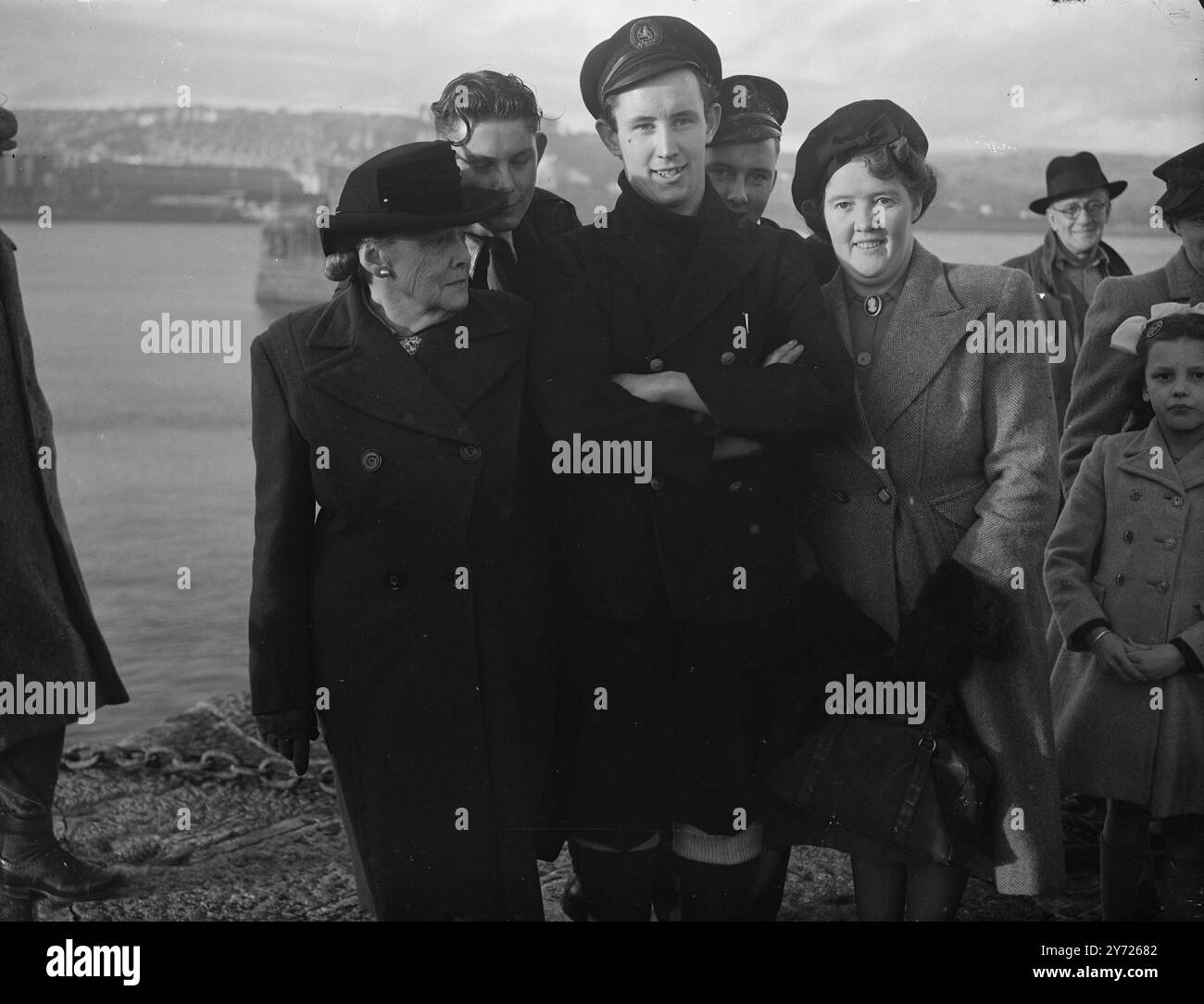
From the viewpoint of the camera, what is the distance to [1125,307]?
13.0ft

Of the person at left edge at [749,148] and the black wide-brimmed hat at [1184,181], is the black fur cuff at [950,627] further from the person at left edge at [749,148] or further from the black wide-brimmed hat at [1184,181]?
the black wide-brimmed hat at [1184,181]

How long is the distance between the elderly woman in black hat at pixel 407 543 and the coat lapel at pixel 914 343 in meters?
0.92

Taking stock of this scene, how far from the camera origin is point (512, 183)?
3.54 m

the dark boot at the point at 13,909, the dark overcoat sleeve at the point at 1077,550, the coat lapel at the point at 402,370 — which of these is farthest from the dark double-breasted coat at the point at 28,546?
the dark overcoat sleeve at the point at 1077,550

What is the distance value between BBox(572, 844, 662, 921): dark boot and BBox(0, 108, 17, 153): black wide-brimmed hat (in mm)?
2450

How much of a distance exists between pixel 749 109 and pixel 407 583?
1.62m

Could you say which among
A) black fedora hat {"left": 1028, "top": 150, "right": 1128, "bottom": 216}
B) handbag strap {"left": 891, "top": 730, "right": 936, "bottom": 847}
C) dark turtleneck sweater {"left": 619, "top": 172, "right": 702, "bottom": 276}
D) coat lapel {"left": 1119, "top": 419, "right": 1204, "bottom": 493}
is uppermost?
black fedora hat {"left": 1028, "top": 150, "right": 1128, "bottom": 216}

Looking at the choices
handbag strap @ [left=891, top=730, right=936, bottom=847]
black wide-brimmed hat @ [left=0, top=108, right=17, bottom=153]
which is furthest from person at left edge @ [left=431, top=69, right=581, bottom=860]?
black wide-brimmed hat @ [left=0, top=108, right=17, bottom=153]

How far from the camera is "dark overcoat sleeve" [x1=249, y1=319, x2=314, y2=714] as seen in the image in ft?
11.0

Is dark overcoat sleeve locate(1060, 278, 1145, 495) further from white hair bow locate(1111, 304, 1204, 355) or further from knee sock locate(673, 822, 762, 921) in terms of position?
knee sock locate(673, 822, 762, 921)

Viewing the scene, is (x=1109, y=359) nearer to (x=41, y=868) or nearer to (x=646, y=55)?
(x=646, y=55)
